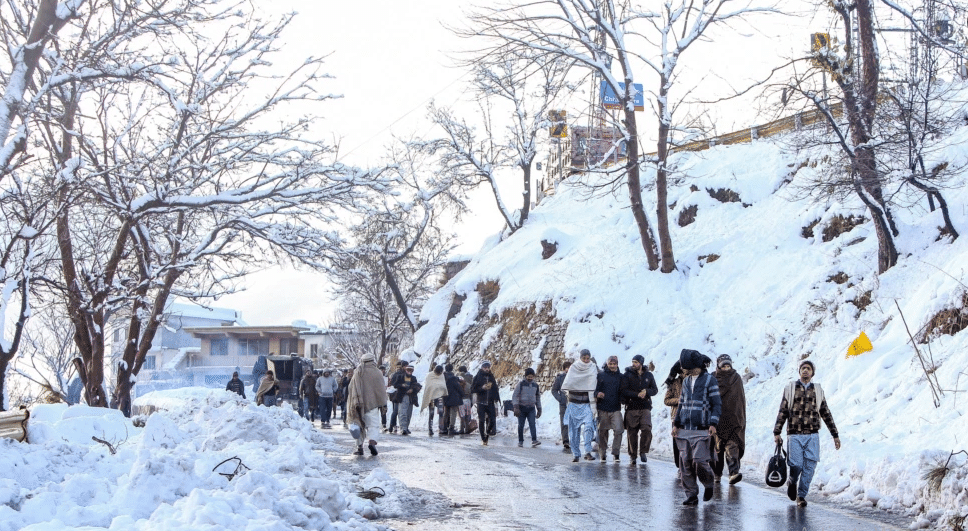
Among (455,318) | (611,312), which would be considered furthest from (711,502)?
(455,318)

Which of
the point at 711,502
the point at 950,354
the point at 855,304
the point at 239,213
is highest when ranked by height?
the point at 239,213

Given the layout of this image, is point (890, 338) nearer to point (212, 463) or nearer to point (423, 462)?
point (423, 462)

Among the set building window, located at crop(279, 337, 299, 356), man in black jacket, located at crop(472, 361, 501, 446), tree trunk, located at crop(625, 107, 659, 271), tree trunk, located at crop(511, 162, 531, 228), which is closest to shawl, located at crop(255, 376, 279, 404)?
man in black jacket, located at crop(472, 361, 501, 446)

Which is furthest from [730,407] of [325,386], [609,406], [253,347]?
[253,347]

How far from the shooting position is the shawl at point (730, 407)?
472 inches

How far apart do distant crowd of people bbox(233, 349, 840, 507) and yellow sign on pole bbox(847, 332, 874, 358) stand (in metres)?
2.84

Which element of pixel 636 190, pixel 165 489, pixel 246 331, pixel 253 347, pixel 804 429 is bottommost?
pixel 165 489

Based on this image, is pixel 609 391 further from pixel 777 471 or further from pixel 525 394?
Answer: pixel 777 471

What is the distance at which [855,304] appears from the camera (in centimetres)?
1861

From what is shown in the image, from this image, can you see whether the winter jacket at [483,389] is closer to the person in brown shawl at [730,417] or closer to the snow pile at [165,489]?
the person in brown shawl at [730,417]

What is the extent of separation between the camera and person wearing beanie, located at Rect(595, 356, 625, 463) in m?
14.8

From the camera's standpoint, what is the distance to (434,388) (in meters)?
22.2

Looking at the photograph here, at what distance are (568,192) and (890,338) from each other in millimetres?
29290

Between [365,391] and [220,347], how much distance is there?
70.5 metres
